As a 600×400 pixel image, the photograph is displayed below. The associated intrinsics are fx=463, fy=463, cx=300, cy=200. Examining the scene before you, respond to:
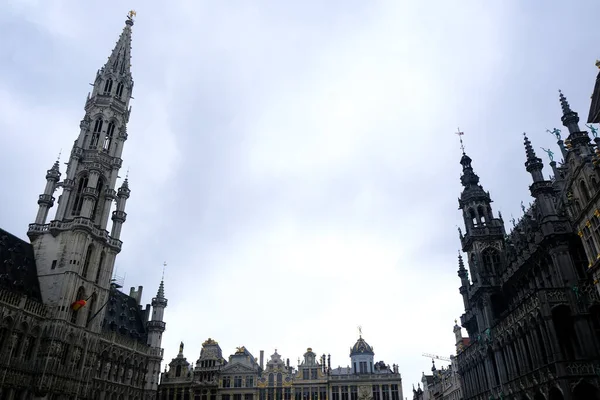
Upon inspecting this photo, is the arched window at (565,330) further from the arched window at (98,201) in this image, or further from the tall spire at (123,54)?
the tall spire at (123,54)

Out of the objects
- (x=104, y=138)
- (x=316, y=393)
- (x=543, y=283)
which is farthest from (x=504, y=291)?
(x=104, y=138)

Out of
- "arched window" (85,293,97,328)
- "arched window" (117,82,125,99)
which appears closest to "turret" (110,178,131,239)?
"arched window" (85,293,97,328)

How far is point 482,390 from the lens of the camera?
47.8m

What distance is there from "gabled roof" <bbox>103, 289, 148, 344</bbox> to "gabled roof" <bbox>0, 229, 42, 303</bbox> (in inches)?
537

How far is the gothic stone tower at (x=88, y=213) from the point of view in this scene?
57156 mm

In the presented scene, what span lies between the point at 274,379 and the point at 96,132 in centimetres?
5018

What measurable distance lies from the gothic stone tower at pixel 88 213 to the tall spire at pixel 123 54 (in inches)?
57.7

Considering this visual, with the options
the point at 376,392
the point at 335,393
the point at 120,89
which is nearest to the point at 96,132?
the point at 120,89

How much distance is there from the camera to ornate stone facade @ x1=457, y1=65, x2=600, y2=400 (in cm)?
3272

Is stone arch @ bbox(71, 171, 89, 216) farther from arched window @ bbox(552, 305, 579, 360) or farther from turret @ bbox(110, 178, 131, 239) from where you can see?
arched window @ bbox(552, 305, 579, 360)

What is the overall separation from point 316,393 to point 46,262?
155ft

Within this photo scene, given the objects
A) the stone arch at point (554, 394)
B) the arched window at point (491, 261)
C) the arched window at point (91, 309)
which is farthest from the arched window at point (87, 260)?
the stone arch at point (554, 394)

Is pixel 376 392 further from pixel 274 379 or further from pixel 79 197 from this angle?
pixel 79 197

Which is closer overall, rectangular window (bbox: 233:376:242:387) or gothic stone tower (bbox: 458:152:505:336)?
gothic stone tower (bbox: 458:152:505:336)
